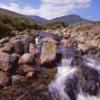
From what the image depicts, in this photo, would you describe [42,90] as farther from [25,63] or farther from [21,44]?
[21,44]

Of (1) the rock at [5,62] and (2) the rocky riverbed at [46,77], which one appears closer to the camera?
(2) the rocky riverbed at [46,77]

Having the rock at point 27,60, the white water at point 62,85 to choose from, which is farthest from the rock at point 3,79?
the white water at point 62,85

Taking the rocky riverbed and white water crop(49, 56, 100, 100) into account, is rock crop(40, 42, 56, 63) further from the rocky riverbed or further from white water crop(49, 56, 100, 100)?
white water crop(49, 56, 100, 100)

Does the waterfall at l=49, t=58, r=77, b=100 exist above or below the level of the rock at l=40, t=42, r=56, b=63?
below

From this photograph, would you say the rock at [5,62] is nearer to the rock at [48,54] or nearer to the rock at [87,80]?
the rock at [48,54]

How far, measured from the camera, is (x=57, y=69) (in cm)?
2955

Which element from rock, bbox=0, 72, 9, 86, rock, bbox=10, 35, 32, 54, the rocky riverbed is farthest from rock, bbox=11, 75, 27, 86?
rock, bbox=10, 35, 32, 54

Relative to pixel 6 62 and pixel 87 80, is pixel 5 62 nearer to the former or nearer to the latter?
pixel 6 62

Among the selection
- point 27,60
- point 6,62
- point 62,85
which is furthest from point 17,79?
point 62,85

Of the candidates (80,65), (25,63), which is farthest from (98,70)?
(25,63)

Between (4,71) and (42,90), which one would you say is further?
(4,71)

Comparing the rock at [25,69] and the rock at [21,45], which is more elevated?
the rock at [21,45]

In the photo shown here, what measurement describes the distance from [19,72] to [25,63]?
1.65 metres

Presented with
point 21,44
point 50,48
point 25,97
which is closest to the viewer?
point 25,97
